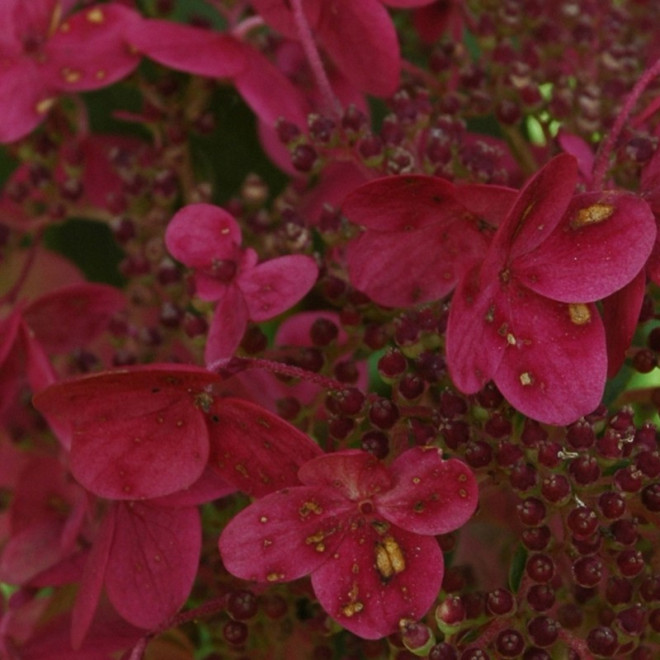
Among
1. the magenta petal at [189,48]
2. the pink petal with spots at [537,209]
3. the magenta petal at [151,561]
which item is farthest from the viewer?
the magenta petal at [189,48]

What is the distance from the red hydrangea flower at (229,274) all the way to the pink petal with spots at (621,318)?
138 mm

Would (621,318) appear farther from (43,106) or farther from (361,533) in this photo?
(43,106)

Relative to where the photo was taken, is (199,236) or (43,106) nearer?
(199,236)

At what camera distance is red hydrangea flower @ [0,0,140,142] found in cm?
76

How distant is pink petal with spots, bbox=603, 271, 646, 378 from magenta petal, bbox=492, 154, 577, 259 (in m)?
0.04

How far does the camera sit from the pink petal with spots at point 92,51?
0.77 meters

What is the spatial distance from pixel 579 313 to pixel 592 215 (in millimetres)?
43

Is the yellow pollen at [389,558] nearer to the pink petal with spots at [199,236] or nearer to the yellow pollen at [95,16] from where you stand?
the pink petal with spots at [199,236]

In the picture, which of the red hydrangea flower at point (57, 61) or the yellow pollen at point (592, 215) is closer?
the yellow pollen at point (592, 215)

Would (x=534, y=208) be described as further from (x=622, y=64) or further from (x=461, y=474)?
(x=622, y=64)

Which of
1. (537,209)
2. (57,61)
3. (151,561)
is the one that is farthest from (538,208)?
(57,61)

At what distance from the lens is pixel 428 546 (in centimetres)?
55

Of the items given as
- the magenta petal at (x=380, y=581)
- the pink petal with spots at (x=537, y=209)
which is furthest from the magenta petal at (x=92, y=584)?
the pink petal with spots at (x=537, y=209)

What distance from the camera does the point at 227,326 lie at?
606mm
